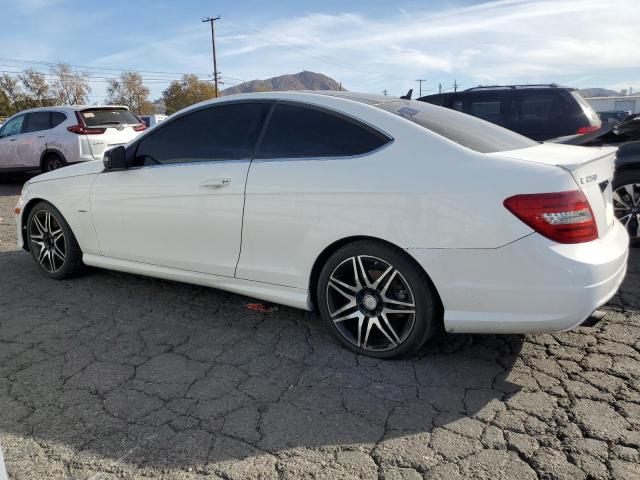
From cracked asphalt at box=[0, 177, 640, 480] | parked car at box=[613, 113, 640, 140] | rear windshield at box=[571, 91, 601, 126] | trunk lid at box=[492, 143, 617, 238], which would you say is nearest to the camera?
cracked asphalt at box=[0, 177, 640, 480]

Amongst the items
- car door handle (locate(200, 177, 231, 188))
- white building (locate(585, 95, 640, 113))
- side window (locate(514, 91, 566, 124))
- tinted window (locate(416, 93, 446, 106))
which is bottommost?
car door handle (locate(200, 177, 231, 188))

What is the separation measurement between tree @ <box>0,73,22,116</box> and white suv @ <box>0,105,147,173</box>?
55.7 meters

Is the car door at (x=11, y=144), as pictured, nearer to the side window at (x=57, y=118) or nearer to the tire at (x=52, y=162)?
the tire at (x=52, y=162)

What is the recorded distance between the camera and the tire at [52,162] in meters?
10.6

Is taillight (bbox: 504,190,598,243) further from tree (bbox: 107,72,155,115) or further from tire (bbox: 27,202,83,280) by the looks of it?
tree (bbox: 107,72,155,115)

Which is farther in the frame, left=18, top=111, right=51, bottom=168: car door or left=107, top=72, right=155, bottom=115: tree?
left=107, top=72, right=155, bottom=115: tree

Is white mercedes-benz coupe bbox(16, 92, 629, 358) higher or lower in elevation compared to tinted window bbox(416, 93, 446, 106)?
lower

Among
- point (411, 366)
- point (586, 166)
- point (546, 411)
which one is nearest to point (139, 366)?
point (411, 366)

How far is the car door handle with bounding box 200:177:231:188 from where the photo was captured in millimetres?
3396

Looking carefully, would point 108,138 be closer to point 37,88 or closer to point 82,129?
point 82,129

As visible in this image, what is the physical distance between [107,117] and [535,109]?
8.18m

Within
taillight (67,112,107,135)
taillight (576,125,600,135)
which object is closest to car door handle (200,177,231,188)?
taillight (576,125,600,135)

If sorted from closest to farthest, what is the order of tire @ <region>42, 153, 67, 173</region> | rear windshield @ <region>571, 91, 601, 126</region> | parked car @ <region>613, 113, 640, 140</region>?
1. parked car @ <region>613, 113, 640, 140</region>
2. rear windshield @ <region>571, 91, 601, 126</region>
3. tire @ <region>42, 153, 67, 173</region>

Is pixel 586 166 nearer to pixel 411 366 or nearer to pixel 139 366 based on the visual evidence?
pixel 411 366
